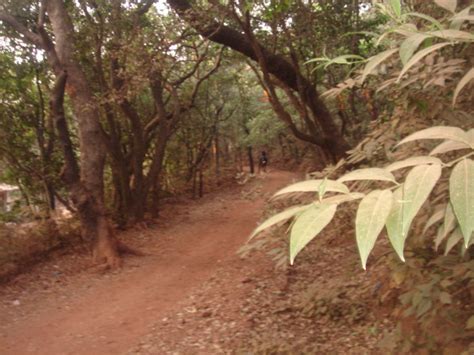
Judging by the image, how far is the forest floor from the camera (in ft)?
17.9

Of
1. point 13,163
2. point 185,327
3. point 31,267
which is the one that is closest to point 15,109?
point 13,163

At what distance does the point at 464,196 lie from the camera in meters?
0.77

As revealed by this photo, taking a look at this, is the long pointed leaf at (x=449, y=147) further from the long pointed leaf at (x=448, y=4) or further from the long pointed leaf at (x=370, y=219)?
the long pointed leaf at (x=448, y=4)

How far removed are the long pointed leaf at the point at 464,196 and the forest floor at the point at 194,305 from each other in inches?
143

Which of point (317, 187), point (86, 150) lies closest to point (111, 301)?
point (86, 150)

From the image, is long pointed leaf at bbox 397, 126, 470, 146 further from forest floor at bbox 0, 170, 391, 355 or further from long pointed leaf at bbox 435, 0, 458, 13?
forest floor at bbox 0, 170, 391, 355

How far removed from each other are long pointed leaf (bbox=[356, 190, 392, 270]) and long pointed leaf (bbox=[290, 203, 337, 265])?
0.05m

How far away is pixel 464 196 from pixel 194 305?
647 cm

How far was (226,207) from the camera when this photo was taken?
17.3 metres

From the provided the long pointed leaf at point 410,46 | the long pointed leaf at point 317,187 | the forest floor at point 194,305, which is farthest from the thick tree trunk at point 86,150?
the long pointed leaf at point 317,187

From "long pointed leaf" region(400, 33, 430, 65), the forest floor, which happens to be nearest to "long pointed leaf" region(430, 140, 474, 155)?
"long pointed leaf" region(400, 33, 430, 65)

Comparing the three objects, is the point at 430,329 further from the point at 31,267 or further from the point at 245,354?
the point at 31,267

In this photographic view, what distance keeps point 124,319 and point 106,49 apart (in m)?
6.76

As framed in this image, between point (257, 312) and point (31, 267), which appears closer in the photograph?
point (257, 312)
